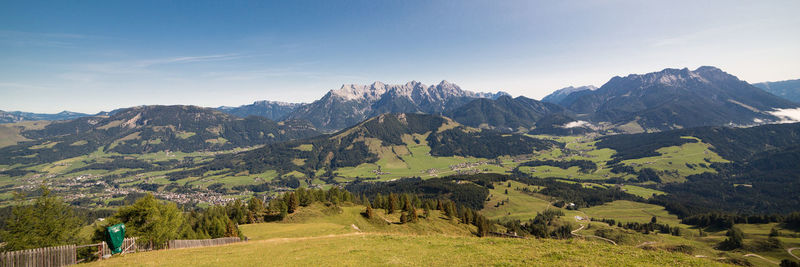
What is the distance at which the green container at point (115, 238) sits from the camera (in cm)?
3031

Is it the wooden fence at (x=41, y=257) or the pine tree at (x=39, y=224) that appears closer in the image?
the wooden fence at (x=41, y=257)

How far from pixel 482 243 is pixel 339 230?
37755 mm

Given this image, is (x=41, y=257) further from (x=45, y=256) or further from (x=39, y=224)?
(x=39, y=224)

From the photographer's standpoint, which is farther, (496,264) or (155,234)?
(155,234)

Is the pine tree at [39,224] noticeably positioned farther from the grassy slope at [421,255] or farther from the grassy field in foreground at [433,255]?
the grassy field in foreground at [433,255]

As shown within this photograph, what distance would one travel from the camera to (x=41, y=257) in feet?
80.8

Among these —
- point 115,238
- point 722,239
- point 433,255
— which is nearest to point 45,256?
point 115,238

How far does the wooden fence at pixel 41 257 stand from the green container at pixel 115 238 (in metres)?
3.07

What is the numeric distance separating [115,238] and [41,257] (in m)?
6.40

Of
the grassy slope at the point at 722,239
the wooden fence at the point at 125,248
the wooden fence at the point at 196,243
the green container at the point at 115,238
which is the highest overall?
the green container at the point at 115,238

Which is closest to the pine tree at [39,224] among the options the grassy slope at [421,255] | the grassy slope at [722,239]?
the grassy slope at [421,255]

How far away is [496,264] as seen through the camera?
968 inches

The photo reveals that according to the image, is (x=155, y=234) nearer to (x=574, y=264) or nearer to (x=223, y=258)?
(x=223, y=258)

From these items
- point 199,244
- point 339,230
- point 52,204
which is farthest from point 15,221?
point 339,230
